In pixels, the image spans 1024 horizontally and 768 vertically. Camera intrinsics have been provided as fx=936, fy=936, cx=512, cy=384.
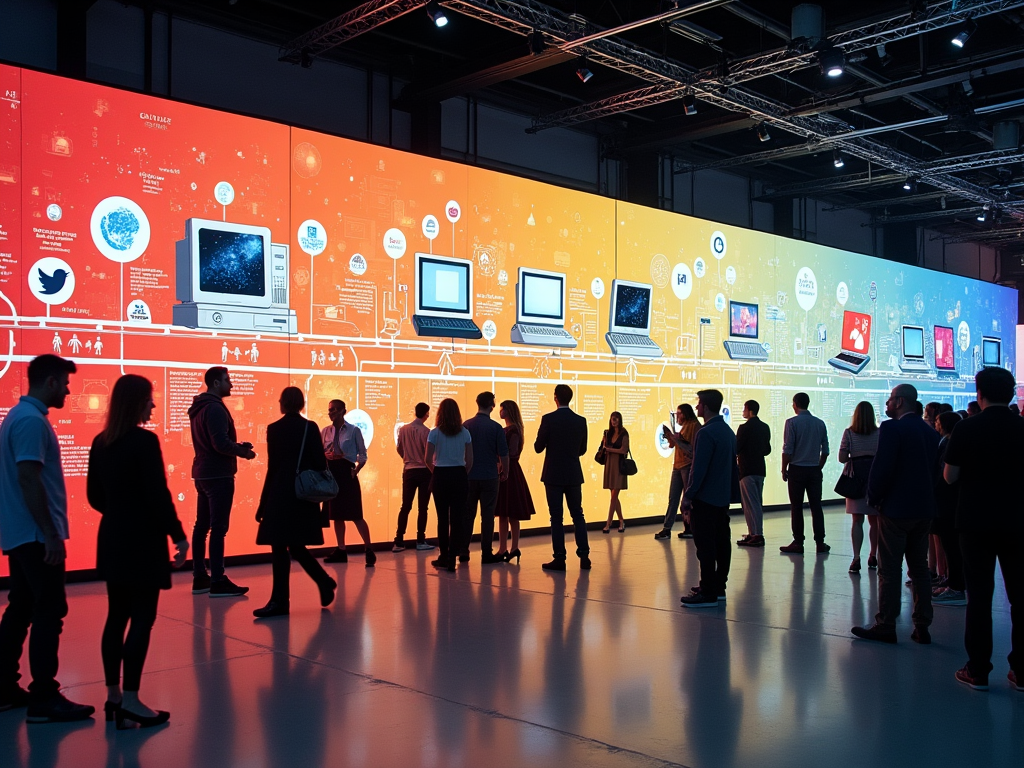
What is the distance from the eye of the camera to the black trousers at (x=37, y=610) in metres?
3.87

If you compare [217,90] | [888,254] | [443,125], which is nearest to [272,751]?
[217,90]

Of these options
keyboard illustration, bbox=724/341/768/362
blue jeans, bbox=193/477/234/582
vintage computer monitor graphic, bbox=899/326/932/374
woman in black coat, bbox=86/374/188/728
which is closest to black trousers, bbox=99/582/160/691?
woman in black coat, bbox=86/374/188/728

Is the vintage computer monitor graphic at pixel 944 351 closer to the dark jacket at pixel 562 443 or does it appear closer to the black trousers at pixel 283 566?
the dark jacket at pixel 562 443

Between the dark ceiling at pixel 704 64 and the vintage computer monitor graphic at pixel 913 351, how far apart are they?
271cm

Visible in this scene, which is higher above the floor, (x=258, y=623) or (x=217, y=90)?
(x=217, y=90)

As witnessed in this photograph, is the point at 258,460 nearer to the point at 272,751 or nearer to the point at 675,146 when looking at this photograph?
the point at 272,751

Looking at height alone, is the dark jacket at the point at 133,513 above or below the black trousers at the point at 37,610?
above

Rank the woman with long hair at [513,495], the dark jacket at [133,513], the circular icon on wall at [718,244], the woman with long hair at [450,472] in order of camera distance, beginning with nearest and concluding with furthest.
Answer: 1. the dark jacket at [133,513]
2. the woman with long hair at [450,472]
3. the woman with long hair at [513,495]
4. the circular icon on wall at [718,244]

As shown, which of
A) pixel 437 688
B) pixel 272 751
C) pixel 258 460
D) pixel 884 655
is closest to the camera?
pixel 272 751

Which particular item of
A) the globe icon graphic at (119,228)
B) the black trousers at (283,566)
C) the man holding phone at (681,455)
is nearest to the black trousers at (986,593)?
the black trousers at (283,566)

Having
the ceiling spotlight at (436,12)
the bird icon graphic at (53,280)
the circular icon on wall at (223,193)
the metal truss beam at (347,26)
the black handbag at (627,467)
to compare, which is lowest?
the black handbag at (627,467)

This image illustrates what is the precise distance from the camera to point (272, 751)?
3525 millimetres

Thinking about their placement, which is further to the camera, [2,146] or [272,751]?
[2,146]

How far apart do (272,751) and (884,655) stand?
3.32m
